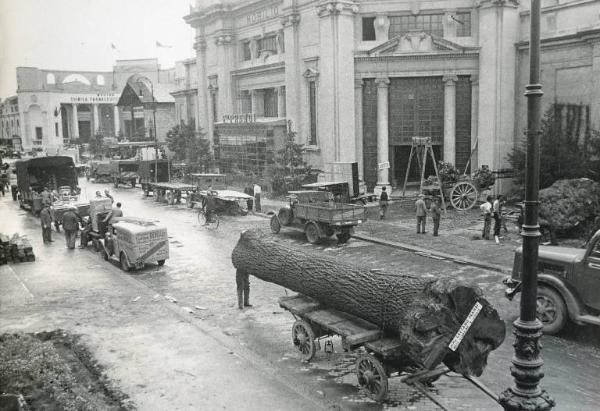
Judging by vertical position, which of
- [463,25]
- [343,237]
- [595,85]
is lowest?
[343,237]

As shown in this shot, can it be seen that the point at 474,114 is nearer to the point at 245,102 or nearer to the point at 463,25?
the point at 463,25

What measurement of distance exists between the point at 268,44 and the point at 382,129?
41.0ft

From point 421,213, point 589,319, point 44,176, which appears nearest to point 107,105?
point 44,176

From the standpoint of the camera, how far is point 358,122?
32.9 m

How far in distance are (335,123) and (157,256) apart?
55.5ft

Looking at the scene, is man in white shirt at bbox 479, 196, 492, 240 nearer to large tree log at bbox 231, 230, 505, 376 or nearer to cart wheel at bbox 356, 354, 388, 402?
large tree log at bbox 231, 230, 505, 376

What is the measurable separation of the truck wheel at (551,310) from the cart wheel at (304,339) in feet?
14.9

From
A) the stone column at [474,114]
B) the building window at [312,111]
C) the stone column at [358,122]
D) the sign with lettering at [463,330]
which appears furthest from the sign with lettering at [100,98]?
the sign with lettering at [463,330]

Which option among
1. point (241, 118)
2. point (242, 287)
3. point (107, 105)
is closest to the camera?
point (242, 287)

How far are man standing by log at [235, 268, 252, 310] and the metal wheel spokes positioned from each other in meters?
6.00

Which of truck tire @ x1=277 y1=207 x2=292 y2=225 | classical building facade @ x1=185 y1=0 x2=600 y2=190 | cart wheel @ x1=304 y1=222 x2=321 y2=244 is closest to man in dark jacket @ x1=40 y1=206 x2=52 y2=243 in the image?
truck tire @ x1=277 y1=207 x2=292 y2=225

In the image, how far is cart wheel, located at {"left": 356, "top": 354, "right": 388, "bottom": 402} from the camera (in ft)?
28.2

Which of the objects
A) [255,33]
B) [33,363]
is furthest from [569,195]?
[255,33]

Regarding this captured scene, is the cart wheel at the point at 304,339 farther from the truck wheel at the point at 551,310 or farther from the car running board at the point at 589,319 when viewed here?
the car running board at the point at 589,319
